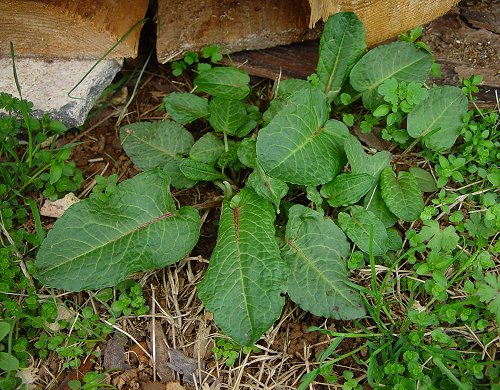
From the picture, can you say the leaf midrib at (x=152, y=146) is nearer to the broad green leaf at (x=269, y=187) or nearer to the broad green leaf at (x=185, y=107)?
the broad green leaf at (x=185, y=107)

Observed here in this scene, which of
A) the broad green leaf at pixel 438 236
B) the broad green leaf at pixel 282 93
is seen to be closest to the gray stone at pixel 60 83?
the broad green leaf at pixel 282 93

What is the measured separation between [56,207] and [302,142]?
0.98 m

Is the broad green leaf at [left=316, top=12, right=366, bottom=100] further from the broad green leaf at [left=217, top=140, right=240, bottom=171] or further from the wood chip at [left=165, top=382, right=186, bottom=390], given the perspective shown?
the wood chip at [left=165, top=382, right=186, bottom=390]

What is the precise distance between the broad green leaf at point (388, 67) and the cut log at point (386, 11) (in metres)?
0.07

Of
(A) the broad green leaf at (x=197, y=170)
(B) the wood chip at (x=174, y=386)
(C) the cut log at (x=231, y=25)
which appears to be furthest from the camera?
(C) the cut log at (x=231, y=25)

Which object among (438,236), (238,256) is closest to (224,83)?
(238,256)

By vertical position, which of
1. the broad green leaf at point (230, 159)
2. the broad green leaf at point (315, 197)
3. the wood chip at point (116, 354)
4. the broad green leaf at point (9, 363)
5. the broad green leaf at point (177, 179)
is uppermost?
the broad green leaf at point (230, 159)

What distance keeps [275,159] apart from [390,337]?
2.27 feet

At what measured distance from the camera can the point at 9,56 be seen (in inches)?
96.2

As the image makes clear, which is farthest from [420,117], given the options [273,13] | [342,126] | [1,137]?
[1,137]

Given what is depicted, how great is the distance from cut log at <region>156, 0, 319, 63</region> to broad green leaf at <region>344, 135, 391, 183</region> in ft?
2.06

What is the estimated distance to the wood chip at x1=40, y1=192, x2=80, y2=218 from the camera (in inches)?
90.6

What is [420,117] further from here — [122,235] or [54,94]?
[54,94]

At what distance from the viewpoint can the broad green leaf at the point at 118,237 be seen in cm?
199
